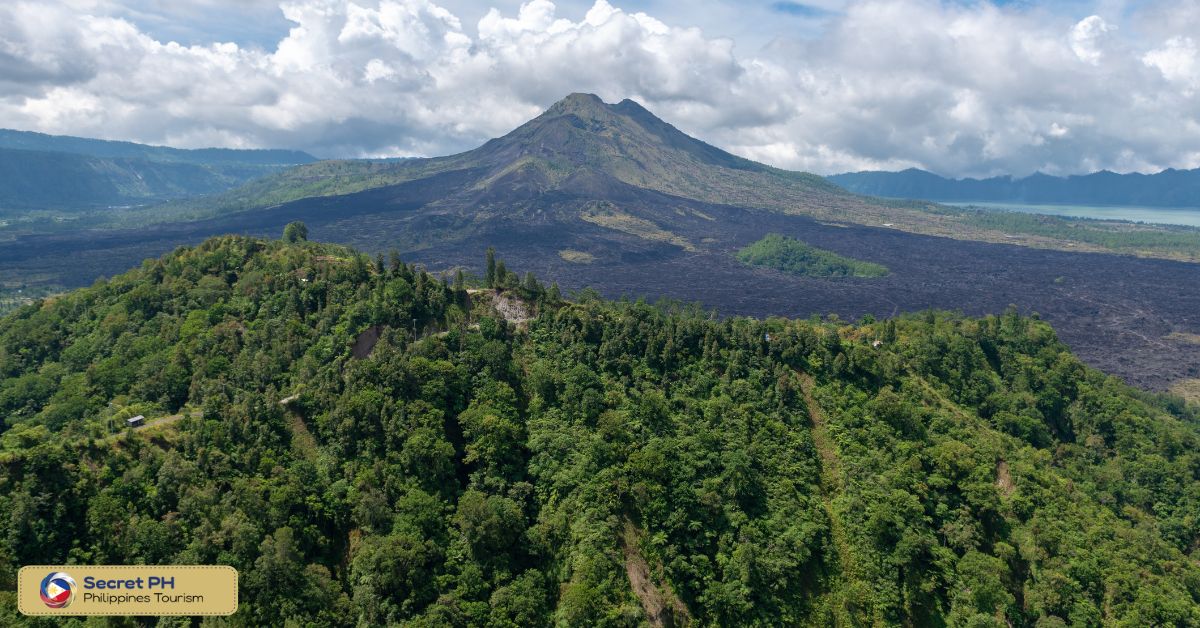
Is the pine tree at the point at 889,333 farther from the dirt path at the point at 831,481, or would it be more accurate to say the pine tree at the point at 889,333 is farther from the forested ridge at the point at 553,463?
the dirt path at the point at 831,481

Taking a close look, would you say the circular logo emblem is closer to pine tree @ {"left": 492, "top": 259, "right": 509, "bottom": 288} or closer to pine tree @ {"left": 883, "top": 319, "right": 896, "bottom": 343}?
pine tree @ {"left": 492, "top": 259, "right": 509, "bottom": 288}

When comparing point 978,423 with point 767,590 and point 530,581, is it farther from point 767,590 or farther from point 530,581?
point 530,581

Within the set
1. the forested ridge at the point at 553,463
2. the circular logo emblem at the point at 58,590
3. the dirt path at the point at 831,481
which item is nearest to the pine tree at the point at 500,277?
the forested ridge at the point at 553,463

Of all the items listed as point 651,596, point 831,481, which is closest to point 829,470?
point 831,481

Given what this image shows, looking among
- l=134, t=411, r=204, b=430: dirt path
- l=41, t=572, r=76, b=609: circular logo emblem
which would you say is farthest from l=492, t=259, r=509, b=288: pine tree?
l=41, t=572, r=76, b=609: circular logo emblem

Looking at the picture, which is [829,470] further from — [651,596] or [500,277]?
[500,277]

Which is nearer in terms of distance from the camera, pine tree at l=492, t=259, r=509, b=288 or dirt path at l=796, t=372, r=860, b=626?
dirt path at l=796, t=372, r=860, b=626
